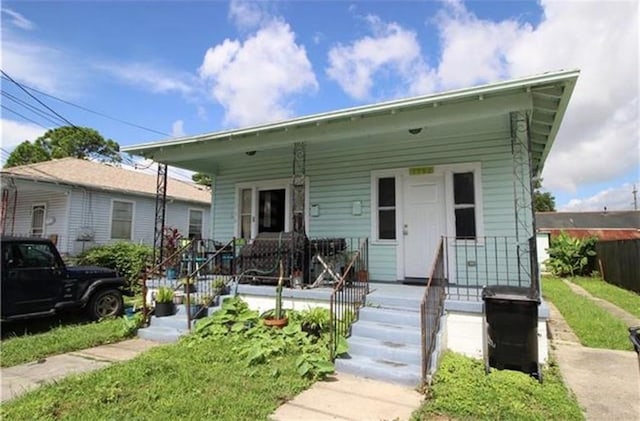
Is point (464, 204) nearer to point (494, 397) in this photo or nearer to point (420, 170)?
point (420, 170)

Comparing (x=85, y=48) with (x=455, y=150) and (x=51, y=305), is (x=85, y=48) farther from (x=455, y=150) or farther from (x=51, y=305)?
(x=455, y=150)

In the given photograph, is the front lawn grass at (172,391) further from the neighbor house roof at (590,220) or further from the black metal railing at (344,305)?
the neighbor house roof at (590,220)

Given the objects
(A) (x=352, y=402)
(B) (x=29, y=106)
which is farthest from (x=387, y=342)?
(B) (x=29, y=106)

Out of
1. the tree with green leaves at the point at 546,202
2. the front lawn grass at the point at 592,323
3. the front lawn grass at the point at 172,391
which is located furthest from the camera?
the tree with green leaves at the point at 546,202

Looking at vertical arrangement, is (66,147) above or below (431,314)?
above

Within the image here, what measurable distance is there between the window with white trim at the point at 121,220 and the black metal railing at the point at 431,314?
1274 cm

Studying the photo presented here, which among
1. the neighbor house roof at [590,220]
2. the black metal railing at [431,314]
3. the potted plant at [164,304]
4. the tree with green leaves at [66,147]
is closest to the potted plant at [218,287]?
the potted plant at [164,304]

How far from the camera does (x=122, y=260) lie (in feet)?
32.8

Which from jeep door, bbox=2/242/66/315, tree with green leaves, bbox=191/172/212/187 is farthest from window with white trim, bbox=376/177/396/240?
tree with green leaves, bbox=191/172/212/187

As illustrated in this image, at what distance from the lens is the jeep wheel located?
6.56 m

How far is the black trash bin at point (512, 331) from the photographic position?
12.1 ft

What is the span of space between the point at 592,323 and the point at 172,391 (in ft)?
22.7

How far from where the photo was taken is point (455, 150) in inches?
257

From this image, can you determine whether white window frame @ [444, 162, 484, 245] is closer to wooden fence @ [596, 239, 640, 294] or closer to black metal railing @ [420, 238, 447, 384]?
black metal railing @ [420, 238, 447, 384]
